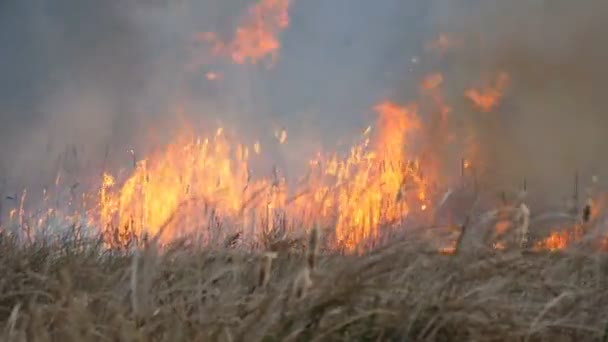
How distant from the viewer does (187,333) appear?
7.23 ft

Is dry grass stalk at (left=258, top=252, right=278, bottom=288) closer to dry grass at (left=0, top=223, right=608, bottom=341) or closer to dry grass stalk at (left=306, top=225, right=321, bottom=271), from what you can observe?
dry grass at (left=0, top=223, right=608, bottom=341)

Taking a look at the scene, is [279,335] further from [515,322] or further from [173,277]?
[173,277]

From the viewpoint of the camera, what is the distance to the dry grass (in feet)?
6.95

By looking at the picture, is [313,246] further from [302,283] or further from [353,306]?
[353,306]

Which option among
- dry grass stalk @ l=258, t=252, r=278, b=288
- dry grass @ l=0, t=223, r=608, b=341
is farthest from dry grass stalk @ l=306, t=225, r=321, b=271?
dry grass stalk @ l=258, t=252, r=278, b=288

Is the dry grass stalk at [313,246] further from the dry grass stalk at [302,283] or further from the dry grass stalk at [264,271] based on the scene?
the dry grass stalk at [264,271]

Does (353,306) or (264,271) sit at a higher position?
(264,271)

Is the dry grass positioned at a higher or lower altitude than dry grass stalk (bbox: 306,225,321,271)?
lower

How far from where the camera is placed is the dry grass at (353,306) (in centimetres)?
212

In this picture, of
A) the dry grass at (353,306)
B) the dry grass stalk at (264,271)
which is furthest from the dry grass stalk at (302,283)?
the dry grass stalk at (264,271)

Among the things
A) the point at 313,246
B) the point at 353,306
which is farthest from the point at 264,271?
the point at 313,246

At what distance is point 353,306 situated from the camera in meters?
2.39

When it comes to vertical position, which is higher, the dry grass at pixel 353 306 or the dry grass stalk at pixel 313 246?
the dry grass stalk at pixel 313 246

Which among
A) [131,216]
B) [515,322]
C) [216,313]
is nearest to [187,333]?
[216,313]
